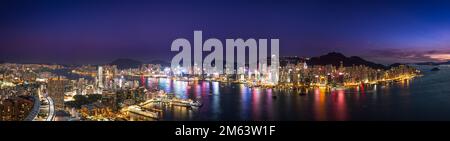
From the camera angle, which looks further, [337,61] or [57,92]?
[337,61]

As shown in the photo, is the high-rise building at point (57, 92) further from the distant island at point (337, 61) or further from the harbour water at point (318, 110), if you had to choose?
the distant island at point (337, 61)

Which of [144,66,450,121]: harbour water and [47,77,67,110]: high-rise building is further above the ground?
[47,77,67,110]: high-rise building

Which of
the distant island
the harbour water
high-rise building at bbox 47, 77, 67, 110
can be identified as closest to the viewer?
the harbour water

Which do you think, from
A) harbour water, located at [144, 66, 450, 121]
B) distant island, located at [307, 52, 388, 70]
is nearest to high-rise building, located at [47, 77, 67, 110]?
harbour water, located at [144, 66, 450, 121]

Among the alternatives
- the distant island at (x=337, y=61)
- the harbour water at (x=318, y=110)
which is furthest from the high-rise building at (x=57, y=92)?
the distant island at (x=337, y=61)

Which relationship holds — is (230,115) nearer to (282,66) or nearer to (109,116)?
(109,116)

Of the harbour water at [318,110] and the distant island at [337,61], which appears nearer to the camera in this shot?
the harbour water at [318,110]

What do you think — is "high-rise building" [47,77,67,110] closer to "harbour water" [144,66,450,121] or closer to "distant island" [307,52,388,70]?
"harbour water" [144,66,450,121]

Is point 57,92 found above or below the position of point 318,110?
above

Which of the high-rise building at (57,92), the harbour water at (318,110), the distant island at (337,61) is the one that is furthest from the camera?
the distant island at (337,61)

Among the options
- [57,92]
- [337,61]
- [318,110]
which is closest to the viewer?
[318,110]

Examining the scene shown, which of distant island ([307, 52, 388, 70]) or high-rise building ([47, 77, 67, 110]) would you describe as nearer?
high-rise building ([47, 77, 67, 110])

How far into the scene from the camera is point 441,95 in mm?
9305
